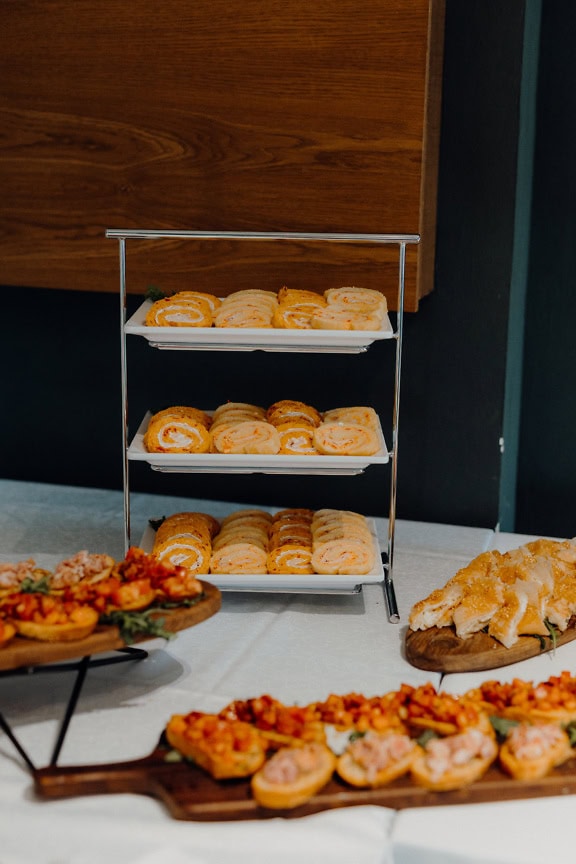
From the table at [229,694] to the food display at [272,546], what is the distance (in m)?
0.11

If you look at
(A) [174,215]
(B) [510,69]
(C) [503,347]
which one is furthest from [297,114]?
(C) [503,347]

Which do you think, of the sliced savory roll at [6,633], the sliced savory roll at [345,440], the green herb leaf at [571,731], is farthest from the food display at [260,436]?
the green herb leaf at [571,731]

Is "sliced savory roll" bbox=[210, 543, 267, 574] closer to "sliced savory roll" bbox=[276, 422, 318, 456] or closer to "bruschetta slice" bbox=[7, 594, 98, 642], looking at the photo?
"sliced savory roll" bbox=[276, 422, 318, 456]

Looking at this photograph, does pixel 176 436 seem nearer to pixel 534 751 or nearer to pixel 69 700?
pixel 69 700

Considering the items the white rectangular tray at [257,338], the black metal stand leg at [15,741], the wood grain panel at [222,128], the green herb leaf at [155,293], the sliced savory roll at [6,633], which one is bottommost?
the black metal stand leg at [15,741]

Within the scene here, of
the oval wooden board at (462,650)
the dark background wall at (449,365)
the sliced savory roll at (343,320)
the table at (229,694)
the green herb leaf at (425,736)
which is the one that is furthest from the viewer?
the dark background wall at (449,365)

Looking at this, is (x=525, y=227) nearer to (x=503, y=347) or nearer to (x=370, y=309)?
(x=503, y=347)

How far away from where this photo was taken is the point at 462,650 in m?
1.70

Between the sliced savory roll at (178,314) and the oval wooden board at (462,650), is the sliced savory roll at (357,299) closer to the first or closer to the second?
the sliced savory roll at (178,314)

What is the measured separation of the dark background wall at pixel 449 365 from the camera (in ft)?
7.25

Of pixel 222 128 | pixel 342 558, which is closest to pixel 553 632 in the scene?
pixel 342 558

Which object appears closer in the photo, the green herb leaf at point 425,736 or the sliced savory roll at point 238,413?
the green herb leaf at point 425,736

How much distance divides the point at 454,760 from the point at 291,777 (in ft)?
0.66

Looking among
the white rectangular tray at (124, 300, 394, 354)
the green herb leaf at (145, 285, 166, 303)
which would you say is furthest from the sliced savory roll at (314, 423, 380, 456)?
the green herb leaf at (145, 285, 166, 303)
